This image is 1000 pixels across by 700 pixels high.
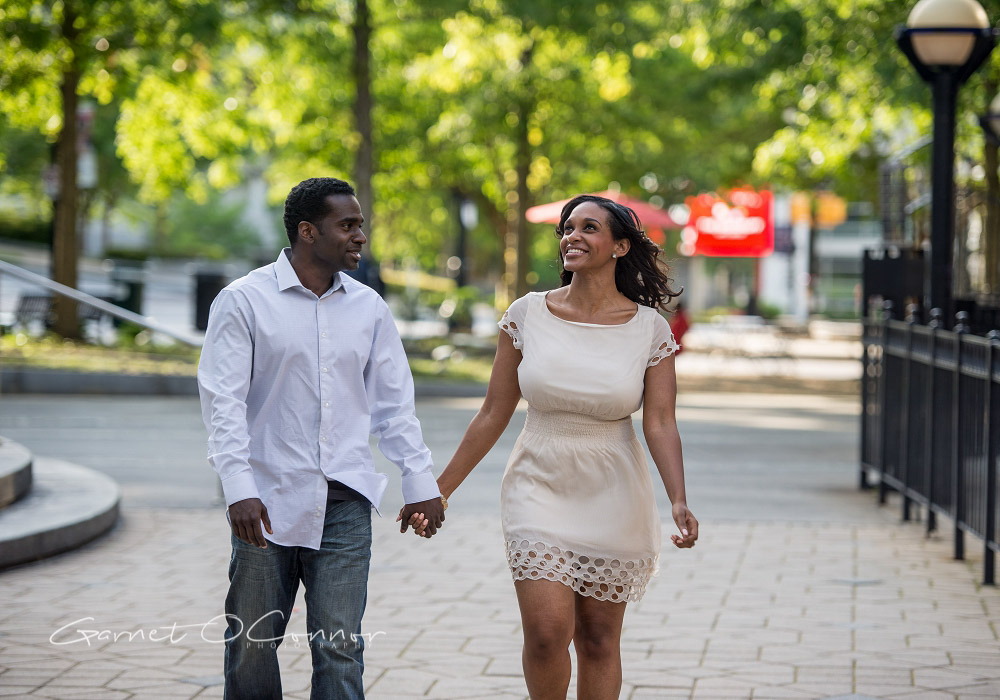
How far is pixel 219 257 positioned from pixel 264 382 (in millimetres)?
50603

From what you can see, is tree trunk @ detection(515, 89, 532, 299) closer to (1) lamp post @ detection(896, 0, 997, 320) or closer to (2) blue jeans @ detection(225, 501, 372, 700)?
(1) lamp post @ detection(896, 0, 997, 320)

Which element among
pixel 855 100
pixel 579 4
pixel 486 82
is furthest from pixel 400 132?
pixel 855 100

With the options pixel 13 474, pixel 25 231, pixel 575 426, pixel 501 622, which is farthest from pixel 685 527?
pixel 25 231

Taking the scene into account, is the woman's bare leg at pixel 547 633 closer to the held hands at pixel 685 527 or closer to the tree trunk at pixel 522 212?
the held hands at pixel 685 527

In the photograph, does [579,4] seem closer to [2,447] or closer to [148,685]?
[2,447]

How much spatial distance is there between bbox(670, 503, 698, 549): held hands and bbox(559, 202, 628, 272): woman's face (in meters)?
0.80

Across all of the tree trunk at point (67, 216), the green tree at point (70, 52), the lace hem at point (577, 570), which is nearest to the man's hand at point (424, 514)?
the lace hem at point (577, 570)

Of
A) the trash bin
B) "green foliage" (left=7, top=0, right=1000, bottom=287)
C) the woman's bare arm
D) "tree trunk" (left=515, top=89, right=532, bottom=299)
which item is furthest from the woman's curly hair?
"tree trunk" (left=515, top=89, right=532, bottom=299)

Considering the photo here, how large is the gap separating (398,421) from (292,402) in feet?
1.09

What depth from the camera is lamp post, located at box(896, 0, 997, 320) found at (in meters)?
9.44

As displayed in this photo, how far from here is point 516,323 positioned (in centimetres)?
427

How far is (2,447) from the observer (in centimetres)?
877

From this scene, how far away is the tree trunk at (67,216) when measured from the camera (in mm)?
21062

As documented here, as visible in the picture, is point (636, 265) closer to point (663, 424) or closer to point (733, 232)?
point (663, 424)
